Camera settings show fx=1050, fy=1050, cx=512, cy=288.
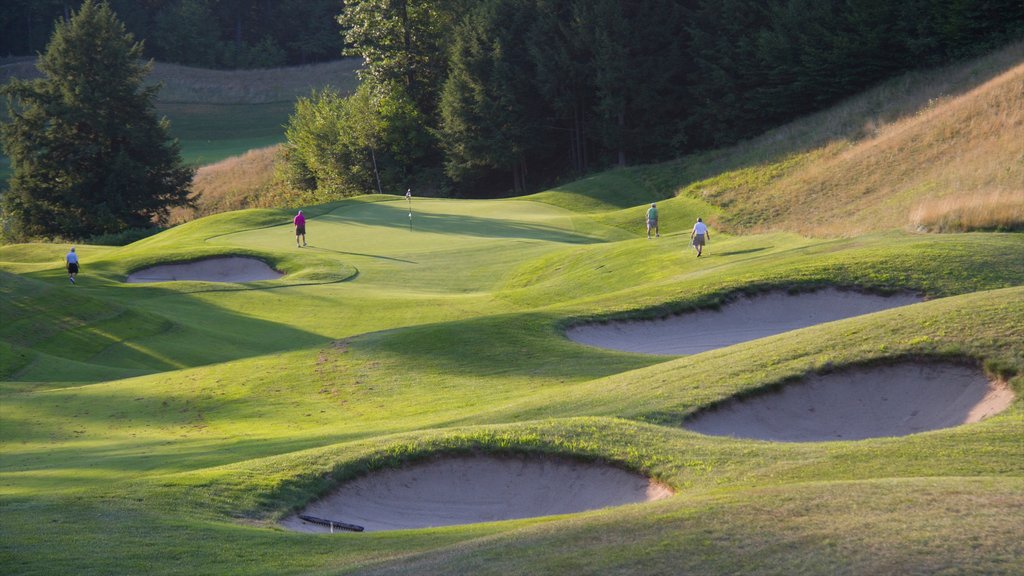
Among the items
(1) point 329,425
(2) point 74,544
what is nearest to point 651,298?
(1) point 329,425

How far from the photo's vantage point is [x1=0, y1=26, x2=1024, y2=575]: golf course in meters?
9.91

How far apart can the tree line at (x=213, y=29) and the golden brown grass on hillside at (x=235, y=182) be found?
3719 cm

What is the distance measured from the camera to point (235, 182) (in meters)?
91.9

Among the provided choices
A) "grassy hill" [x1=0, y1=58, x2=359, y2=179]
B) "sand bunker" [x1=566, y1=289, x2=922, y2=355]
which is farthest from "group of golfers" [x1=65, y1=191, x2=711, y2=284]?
"grassy hill" [x1=0, y1=58, x2=359, y2=179]

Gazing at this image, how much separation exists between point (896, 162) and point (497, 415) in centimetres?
3137

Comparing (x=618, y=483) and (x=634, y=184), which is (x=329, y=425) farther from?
(x=634, y=184)

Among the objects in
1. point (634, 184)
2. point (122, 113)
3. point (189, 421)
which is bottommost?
point (189, 421)

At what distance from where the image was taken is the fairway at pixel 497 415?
9500 mm

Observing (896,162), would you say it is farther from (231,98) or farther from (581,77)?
(231,98)

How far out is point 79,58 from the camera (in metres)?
69.3

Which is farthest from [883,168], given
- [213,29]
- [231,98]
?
[213,29]

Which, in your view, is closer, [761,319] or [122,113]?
[761,319]

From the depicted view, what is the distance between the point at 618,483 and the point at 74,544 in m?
6.72

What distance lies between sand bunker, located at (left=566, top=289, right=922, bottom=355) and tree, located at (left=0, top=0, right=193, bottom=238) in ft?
173
